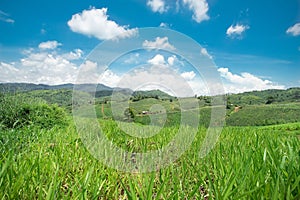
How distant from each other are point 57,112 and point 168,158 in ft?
15.3

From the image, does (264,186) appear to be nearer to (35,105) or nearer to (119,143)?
(119,143)

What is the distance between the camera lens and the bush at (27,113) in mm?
5472

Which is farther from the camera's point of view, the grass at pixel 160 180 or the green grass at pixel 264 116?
the green grass at pixel 264 116

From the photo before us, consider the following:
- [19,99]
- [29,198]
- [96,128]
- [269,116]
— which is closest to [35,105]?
[19,99]

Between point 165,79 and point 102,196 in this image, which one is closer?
point 102,196

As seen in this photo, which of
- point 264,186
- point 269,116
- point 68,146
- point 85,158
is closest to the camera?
point 264,186

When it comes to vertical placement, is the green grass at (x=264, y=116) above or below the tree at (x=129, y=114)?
below

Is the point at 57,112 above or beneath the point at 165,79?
beneath

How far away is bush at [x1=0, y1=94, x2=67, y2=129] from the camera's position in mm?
5472

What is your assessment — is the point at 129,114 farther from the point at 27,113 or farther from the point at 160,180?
the point at 160,180

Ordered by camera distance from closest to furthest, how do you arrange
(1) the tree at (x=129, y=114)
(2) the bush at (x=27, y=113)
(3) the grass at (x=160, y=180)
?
1. (3) the grass at (x=160, y=180)
2. (1) the tree at (x=129, y=114)
3. (2) the bush at (x=27, y=113)

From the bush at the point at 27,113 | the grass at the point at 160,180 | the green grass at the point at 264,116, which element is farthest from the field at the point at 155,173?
the green grass at the point at 264,116

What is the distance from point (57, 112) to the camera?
6.41m

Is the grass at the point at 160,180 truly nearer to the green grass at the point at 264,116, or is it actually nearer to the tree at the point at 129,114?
the tree at the point at 129,114
